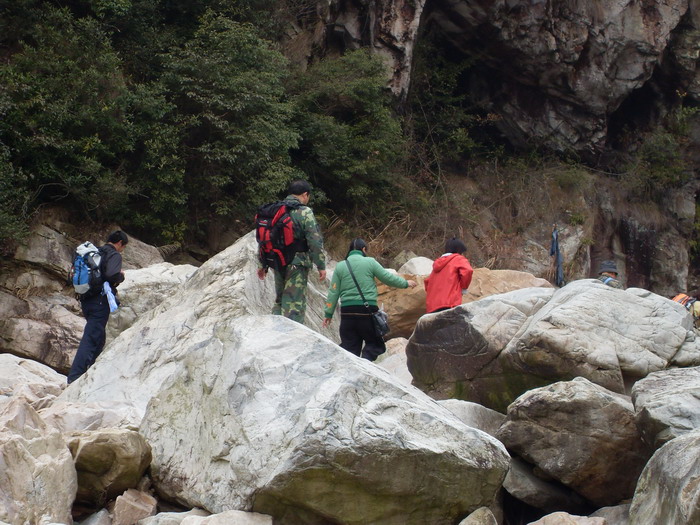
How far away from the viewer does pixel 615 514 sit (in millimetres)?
4746

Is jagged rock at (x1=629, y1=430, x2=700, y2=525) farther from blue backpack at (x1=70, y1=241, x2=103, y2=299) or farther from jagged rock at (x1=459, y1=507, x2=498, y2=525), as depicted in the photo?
blue backpack at (x1=70, y1=241, x2=103, y2=299)

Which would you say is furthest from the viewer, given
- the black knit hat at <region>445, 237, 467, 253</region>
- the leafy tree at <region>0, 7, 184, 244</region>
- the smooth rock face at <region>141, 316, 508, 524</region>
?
the leafy tree at <region>0, 7, 184, 244</region>

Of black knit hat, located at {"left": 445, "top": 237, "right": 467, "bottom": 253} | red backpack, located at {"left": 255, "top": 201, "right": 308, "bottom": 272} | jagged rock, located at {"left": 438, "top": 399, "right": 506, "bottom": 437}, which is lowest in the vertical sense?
jagged rock, located at {"left": 438, "top": 399, "right": 506, "bottom": 437}

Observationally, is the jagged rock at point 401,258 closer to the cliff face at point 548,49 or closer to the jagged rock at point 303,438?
the cliff face at point 548,49

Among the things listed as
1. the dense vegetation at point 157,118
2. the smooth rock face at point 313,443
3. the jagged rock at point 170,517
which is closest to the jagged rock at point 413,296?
the dense vegetation at point 157,118

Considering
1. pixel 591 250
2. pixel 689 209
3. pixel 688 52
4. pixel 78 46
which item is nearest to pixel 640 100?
pixel 688 52

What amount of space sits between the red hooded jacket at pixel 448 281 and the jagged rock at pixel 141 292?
293 centimetres

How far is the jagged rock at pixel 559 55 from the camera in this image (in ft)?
66.0

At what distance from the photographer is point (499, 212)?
21.0 metres

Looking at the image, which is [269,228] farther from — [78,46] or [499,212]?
[499,212]

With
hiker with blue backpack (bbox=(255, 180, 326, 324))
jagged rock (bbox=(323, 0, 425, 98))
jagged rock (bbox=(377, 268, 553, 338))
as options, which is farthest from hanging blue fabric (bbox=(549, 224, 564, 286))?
hiker with blue backpack (bbox=(255, 180, 326, 324))

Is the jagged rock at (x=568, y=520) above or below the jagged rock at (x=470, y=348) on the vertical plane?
above

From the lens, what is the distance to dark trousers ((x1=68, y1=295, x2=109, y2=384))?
773 cm

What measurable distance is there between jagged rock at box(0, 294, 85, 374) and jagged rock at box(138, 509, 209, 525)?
7308 millimetres
